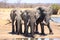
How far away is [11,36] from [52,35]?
41.6 inches

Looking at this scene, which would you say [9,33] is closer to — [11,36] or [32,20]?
[11,36]

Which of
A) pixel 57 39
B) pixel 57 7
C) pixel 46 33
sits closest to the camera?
pixel 57 39

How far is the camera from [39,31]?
7320 mm

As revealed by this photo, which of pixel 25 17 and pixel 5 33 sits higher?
pixel 25 17

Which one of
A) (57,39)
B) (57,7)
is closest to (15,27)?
(57,39)

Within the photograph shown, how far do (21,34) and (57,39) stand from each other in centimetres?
95

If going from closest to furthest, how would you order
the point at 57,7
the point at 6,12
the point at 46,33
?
the point at 46,33
the point at 6,12
the point at 57,7

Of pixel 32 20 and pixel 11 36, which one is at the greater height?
pixel 32 20

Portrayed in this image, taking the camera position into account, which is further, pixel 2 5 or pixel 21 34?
pixel 2 5

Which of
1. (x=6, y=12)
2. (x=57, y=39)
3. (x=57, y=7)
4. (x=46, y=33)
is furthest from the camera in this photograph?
(x=57, y=7)

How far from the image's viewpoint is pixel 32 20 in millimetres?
6629

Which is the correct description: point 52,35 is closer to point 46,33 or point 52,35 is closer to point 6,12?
point 46,33

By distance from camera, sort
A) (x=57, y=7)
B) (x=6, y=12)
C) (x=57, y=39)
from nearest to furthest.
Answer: (x=57, y=39), (x=6, y=12), (x=57, y=7)

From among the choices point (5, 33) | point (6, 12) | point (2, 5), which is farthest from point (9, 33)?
point (2, 5)
